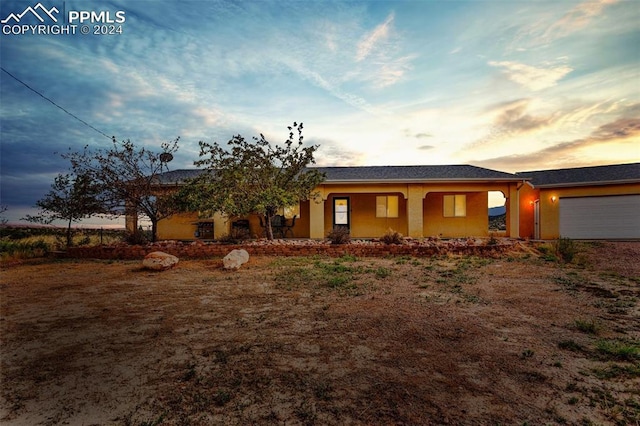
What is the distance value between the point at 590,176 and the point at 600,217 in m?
2.17

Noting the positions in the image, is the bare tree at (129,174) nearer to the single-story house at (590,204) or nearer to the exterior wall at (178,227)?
the exterior wall at (178,227)

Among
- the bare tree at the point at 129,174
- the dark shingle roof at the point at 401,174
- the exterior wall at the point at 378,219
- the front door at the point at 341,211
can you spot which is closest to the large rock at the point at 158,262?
the bare tree at the point at 129,174

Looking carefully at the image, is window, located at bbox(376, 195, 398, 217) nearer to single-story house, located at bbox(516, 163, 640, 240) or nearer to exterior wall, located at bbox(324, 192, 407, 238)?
exterior wall, located at bbox(324, 192, 407, 238)

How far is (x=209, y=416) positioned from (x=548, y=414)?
2534 mm

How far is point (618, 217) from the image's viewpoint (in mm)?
14109

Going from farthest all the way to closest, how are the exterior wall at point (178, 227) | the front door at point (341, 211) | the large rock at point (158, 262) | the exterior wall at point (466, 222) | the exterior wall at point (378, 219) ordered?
the front door at point (341, 211) → the exterior wall at point (466, 222) → the exterior wall at point (178, 227) → the exterior wall at point (378, 219) → the large rock at point (158, 262)

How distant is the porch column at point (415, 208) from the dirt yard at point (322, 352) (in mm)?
7685

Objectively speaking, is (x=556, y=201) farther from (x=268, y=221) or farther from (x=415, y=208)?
(x=268, y=221)

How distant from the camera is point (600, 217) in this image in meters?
14.4

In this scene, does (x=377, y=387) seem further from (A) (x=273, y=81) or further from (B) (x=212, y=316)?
(A) (x=273, y=81)

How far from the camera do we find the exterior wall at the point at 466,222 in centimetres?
1576

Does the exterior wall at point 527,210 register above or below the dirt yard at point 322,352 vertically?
above

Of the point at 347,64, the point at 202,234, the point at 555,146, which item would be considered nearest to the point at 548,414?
the point at 347,64

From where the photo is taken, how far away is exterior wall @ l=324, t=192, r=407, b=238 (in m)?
15.9
